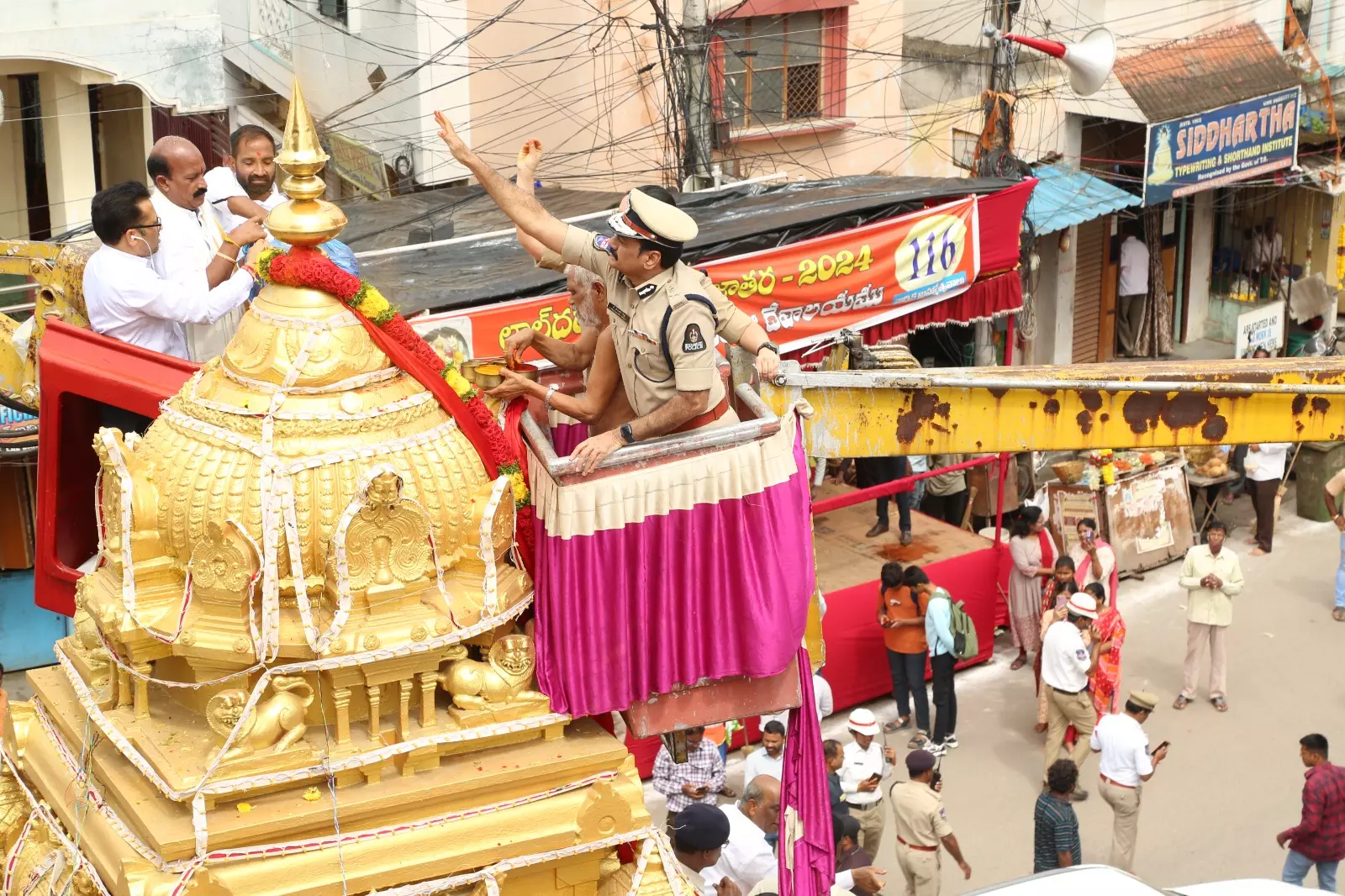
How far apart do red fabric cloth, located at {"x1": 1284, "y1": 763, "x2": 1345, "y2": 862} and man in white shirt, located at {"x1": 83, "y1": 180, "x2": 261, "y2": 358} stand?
24.8ft

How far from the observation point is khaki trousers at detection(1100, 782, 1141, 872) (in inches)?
463

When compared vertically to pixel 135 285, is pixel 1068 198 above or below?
below

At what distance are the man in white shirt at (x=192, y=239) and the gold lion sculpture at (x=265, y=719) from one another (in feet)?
8.47

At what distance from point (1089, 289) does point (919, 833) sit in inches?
523

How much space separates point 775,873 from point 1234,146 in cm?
1450

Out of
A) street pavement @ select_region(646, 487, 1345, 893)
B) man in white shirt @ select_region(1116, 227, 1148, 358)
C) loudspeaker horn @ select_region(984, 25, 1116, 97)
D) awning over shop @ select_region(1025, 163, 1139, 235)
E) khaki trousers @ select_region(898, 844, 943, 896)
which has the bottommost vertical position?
street pavement @ select_region(646, 487, 1345, 893)

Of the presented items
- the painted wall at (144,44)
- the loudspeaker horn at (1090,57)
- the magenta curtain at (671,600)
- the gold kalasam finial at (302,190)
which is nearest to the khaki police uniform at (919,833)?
the magenta curtain at (671,600)

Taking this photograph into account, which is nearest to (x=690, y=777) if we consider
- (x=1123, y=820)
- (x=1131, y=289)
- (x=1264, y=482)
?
(x=1123, y=820)

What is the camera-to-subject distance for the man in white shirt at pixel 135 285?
7.97 m

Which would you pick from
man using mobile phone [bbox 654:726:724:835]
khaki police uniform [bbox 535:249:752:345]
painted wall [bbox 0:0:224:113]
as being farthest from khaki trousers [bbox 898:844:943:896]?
painted wall [bbox 0:0:224:113]

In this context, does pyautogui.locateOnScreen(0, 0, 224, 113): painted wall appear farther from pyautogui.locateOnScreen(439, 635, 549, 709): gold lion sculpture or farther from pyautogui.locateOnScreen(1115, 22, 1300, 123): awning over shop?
pyautogui.locateOnScreen(439, 635, 549, 709): gold lion sculpture

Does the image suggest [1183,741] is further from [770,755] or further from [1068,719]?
[770,755]

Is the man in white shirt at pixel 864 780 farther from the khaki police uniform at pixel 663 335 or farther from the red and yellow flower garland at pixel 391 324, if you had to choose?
the red and yellow flower garland at pixel 391 324

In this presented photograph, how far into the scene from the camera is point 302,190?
639 cm
